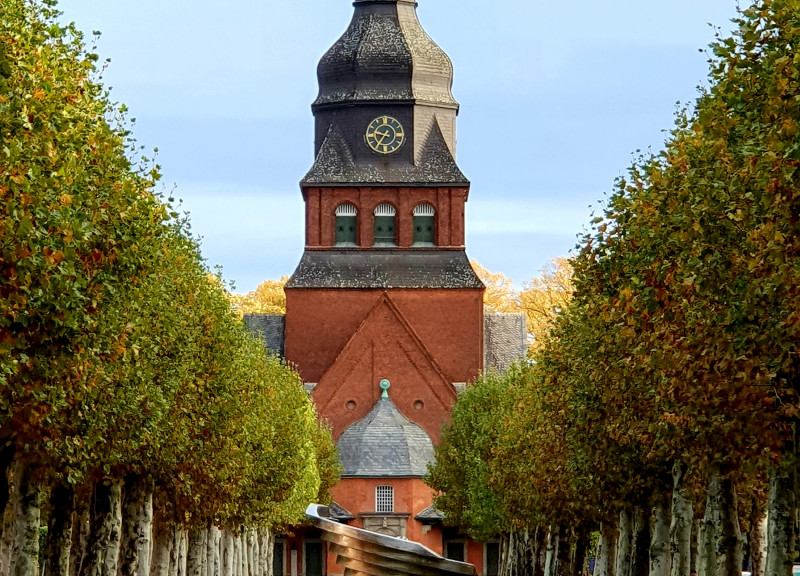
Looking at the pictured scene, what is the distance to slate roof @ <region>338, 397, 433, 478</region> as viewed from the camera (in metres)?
125

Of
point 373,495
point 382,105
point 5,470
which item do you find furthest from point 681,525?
point 382,105

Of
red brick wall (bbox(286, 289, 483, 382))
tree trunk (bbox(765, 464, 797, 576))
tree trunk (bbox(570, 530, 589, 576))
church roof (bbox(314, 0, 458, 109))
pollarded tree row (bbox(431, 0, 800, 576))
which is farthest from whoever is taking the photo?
church roof (bbox(314, 0, 458, 109))

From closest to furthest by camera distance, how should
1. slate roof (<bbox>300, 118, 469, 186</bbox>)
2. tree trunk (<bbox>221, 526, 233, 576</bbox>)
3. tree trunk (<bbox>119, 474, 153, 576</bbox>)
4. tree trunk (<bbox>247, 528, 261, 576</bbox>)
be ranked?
tree trunk (<bbox>119, 474, 153, 576</bbox>)
tree trunk (<bbox>221, 526, 233, 576</bbox>)
tree trunk (<bbox>247, 528, 261, 576</bbox>)
slate roof (<bbox>300, 118, 469, 186</bbox>)

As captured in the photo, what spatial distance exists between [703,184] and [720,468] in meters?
9.35

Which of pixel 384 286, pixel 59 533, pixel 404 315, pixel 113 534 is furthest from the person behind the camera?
pixel 384 286

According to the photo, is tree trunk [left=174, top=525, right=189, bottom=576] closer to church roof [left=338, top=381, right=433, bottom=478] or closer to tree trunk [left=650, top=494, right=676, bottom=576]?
tree trunk [left=650, top=494, right=676, bottom=576]

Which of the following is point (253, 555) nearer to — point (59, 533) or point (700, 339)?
point (59, 533)

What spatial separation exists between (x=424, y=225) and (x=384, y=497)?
19.0 metres

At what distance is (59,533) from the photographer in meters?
41.9

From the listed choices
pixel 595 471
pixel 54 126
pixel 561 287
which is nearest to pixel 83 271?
pixel 54 126

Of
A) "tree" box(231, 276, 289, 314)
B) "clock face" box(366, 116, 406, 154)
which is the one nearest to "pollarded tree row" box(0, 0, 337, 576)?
"clock face" box(366, 116, 406, 154)

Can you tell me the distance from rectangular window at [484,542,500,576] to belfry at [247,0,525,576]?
15cm

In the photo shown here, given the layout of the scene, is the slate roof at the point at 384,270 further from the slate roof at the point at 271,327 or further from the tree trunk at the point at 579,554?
the tree trunk at the point at 579,554

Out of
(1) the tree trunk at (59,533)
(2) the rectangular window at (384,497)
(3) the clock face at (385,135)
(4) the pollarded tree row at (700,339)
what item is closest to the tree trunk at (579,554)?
(4) the pollarded tree row at (700,339)
